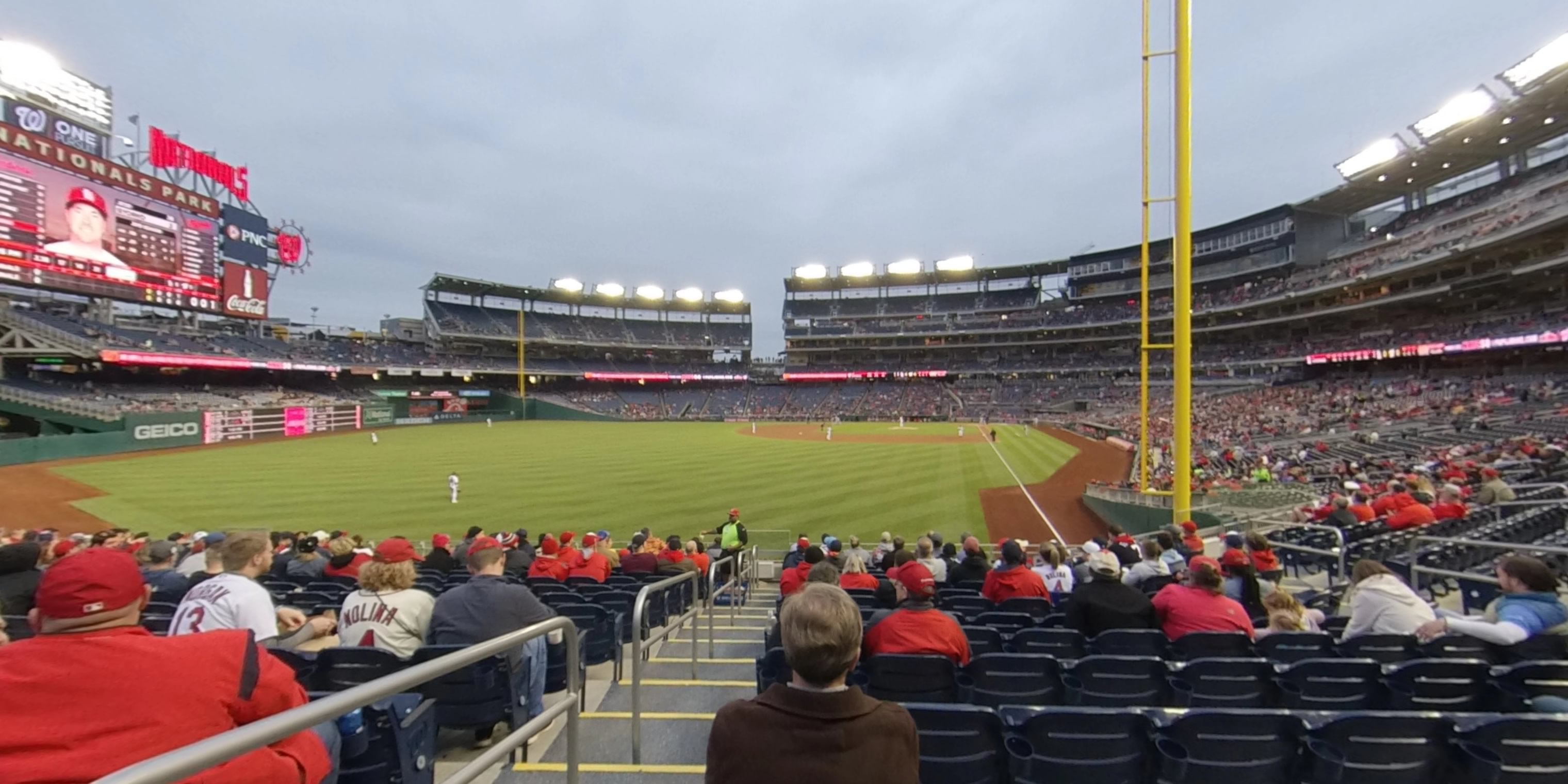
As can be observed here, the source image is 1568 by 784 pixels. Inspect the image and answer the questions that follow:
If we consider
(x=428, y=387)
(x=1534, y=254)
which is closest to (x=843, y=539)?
(x=1534, y=254)

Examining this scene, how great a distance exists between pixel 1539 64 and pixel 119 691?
2091 inches

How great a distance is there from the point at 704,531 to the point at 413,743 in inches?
564

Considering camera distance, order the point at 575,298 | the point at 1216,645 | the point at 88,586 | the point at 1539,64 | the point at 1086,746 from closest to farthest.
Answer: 1. the point at 88,586
2. the point at 1086,746
3. the point at 1216,645
4. the point at 1539,64
5. the point at 575,298

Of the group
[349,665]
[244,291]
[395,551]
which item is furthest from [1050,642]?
[244,291]

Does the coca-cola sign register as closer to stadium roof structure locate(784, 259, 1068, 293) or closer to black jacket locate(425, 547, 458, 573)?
black jacket locate(425, 547, 458, 573)

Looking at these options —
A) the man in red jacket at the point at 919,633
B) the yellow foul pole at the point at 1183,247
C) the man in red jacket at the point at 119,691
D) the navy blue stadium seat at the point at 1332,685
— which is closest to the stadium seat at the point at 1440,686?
the navy blue stadium seat at the point at 1332,685

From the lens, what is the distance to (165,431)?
3809cm

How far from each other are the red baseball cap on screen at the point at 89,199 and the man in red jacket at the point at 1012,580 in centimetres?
5585

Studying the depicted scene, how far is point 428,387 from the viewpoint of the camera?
239 ft

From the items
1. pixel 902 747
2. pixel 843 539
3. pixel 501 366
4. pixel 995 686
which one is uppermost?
pixel 501 366

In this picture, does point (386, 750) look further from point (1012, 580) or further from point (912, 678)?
point (1012, 580)

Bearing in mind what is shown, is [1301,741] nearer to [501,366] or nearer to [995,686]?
[995,686]

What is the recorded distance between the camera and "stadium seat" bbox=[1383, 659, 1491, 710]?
4.11 m

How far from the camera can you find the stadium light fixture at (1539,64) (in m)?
31.2
